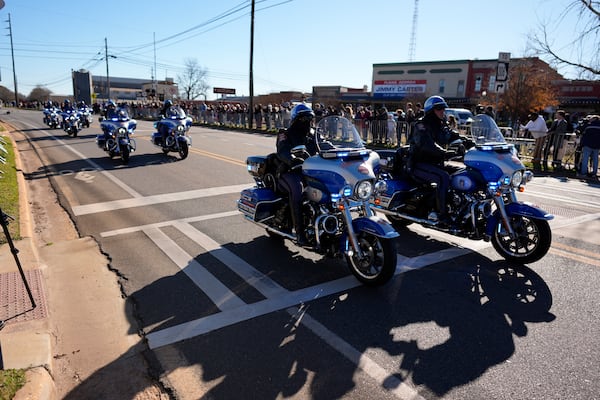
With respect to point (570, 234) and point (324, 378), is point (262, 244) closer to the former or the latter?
point (324, 378)

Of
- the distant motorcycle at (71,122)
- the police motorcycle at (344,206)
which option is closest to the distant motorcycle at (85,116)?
the distant motorcycle at (71,122)

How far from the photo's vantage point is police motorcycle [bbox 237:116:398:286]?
4609mm

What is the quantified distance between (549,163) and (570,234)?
9.87 metres

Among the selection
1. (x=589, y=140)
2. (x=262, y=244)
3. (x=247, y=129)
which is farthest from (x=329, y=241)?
(x=247, y=129)

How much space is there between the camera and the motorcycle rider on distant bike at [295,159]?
520 cm

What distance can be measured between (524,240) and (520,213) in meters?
0.40

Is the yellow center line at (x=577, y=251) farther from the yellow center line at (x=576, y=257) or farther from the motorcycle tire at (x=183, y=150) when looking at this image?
the motorcycle tire at (x=183, y=150)

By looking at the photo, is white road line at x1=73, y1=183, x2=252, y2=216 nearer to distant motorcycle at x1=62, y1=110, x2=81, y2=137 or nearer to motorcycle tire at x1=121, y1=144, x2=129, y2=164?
motorcycle tire at x1=121, y1=144, x2=129, y2=164

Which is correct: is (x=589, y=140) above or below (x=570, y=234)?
above

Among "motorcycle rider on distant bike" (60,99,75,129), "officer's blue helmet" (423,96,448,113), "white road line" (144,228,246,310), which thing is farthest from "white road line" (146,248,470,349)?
"motorcycle rider on distant bike" (60,99,75,129)

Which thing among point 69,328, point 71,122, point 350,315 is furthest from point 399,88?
point 69,328

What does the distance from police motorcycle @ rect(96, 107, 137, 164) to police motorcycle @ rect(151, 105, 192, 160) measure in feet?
3.08

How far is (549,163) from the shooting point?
15.4 meters

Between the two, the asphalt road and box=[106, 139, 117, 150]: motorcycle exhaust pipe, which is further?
box=[106, 139, 117, 150]: motorcycle exhaust pipe
